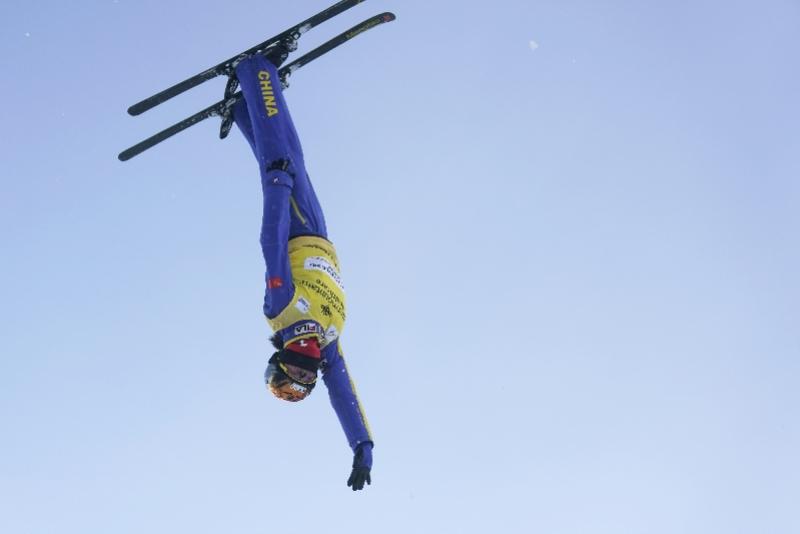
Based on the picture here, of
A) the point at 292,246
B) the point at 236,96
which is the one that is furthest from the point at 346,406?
the point at 236,96

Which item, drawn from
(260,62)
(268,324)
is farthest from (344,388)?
(260,62)

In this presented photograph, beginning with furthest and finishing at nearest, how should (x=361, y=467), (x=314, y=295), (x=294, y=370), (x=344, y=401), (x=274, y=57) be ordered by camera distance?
(x=274, y=57), (x=344, y=401), (x=361, y=467), (x=314, y=295), (x=294, y=370)

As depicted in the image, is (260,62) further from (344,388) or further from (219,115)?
(344,388)

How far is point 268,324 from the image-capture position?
364 inches

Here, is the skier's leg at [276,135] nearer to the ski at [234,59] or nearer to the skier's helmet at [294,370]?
the ski at [234,59]

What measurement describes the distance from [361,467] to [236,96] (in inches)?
186

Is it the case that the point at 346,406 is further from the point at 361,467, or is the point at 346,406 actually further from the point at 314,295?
the point at 314,295

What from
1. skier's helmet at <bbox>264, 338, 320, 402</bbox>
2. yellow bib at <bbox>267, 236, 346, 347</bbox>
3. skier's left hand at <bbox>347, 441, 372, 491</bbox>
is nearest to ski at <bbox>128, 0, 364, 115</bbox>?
yellow bib at <bbox>267, 236, 346, 347</bbox>

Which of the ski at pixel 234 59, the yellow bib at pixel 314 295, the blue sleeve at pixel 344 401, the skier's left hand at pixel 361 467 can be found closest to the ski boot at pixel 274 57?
the ski at pixel 234 59

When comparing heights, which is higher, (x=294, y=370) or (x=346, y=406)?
(x=346, y=406)

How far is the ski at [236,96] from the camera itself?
35.1 ft

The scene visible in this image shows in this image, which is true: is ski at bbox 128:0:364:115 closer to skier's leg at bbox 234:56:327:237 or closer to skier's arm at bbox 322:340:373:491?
skier's leg at bbox 234:56:327:237

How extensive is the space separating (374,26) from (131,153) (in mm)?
3691

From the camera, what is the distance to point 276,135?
9.73 m
